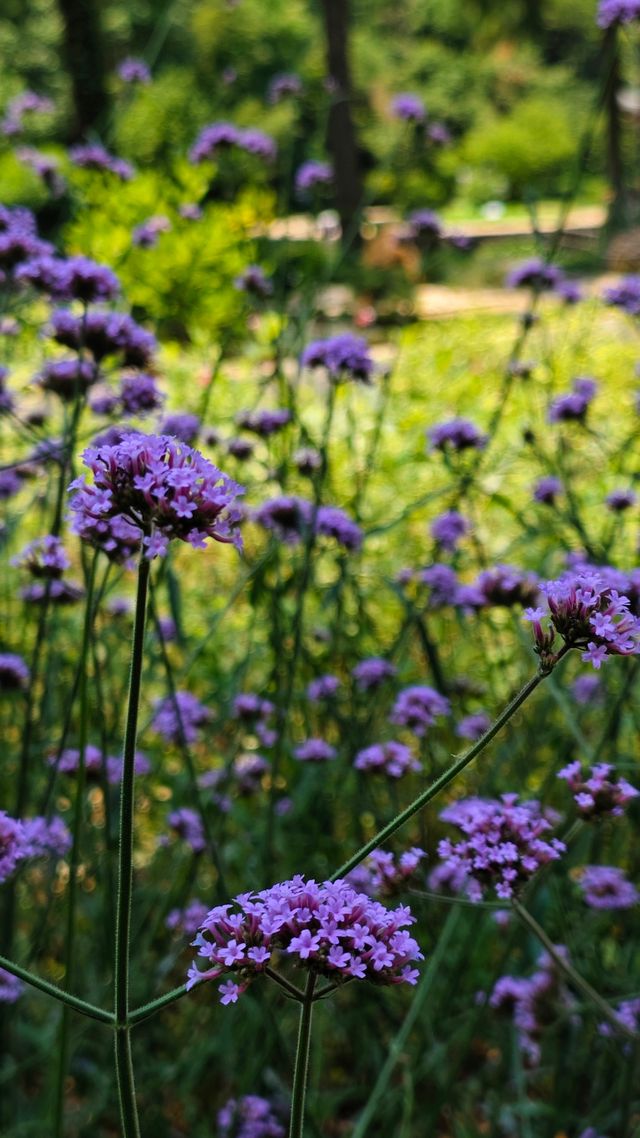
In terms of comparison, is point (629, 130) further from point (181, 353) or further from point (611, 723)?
point (611, 723)

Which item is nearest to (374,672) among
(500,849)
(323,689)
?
(323,689)

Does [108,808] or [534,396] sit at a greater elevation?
[534,396]

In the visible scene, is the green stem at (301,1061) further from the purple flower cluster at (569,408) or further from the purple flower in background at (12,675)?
the purple flower cluster at (569,408)

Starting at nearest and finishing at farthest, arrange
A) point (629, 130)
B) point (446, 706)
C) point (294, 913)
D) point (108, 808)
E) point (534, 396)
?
point (294, 913) < point (108, 808) < point (446, 706) < point (534, 396) < point (629, 130)

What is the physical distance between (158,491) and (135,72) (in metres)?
1.92

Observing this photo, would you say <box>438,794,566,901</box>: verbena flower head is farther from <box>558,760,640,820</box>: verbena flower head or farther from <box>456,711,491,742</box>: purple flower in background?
<box>456,711,491,742</box>: purple flower in background

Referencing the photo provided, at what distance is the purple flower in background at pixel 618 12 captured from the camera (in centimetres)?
144

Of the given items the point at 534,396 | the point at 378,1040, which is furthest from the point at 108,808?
the point at 534,396

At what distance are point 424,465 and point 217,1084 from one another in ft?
7.93

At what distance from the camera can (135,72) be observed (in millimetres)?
2242

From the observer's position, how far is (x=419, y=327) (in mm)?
5871

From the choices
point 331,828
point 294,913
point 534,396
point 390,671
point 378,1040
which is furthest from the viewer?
point 534,396

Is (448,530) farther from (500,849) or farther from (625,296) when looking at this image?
(500,849)

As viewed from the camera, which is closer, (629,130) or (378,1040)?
(378,1040)
